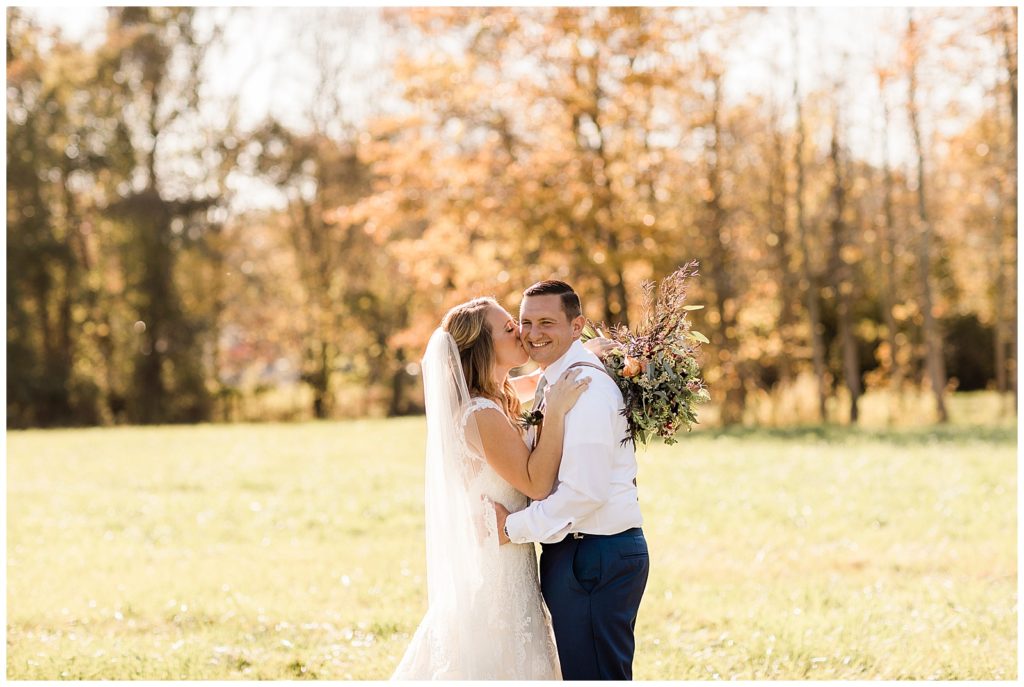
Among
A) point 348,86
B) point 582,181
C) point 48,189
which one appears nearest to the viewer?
point 582,181

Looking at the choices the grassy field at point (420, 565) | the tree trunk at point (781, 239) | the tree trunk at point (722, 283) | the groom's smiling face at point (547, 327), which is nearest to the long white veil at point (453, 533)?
the groom's smiling face at point (547, 327)

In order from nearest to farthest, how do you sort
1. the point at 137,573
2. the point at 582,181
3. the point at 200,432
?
the point at 137,573 → the point at 582,181 → the point at 200,432

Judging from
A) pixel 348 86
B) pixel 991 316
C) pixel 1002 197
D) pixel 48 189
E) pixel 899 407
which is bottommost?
pixel 899 407

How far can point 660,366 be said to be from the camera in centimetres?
420

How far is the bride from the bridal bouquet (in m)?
0.43

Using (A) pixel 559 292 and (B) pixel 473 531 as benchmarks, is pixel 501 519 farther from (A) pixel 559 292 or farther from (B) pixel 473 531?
(A) pixel 559 292

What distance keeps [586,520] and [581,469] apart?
239 millimetres

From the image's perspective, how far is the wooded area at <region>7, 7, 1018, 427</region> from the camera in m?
21.4

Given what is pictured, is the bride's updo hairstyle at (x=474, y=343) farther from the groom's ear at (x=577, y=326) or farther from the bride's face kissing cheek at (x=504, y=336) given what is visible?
the groom's ear at (x=577, y=326)

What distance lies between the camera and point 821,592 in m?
7.85

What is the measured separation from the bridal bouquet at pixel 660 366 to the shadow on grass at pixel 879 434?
43.4ft

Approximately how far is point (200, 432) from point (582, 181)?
959cm

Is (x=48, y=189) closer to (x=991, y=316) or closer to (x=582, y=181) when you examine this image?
(x=582, y=181)

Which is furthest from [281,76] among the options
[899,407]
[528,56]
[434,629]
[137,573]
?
[434,629]
